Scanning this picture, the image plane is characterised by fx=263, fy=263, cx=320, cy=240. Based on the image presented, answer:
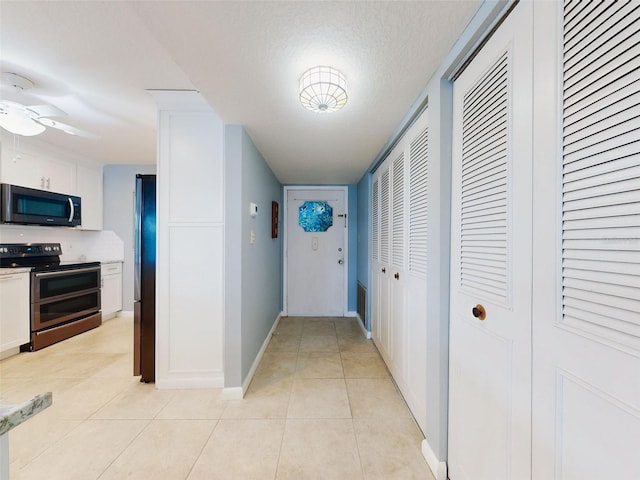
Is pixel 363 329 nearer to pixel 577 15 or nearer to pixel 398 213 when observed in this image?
pixel 398 213

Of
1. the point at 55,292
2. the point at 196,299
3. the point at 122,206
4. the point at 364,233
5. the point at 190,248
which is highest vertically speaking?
the point at 122,206

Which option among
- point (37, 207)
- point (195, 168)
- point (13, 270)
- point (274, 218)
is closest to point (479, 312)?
point (195, 168)

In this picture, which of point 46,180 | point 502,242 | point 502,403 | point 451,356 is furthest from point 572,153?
point 46,180

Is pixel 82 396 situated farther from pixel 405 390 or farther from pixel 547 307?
pixel 547 307

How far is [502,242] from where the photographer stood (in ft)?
3.35

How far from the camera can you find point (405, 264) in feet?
6.80

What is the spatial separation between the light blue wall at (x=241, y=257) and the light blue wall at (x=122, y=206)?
109 inches

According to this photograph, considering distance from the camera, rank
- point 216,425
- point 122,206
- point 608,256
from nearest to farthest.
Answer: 1. point 608,256
2. point 216,425
3. point 122,206

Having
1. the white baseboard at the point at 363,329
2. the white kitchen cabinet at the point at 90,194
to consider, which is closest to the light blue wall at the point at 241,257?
the white baseboard at the point at 363,329

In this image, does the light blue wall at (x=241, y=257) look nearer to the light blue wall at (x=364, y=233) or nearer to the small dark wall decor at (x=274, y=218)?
the small dark wall decor at (x=274, y=218)

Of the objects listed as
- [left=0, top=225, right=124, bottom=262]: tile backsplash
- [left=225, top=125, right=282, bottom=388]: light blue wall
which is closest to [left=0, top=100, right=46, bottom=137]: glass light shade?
[left=225, top=125, right=282, bottom=388]: light blue wall

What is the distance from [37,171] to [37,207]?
18.5 inches

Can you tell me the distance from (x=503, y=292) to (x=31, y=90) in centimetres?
351

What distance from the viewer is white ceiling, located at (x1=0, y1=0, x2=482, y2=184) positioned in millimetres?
1075
